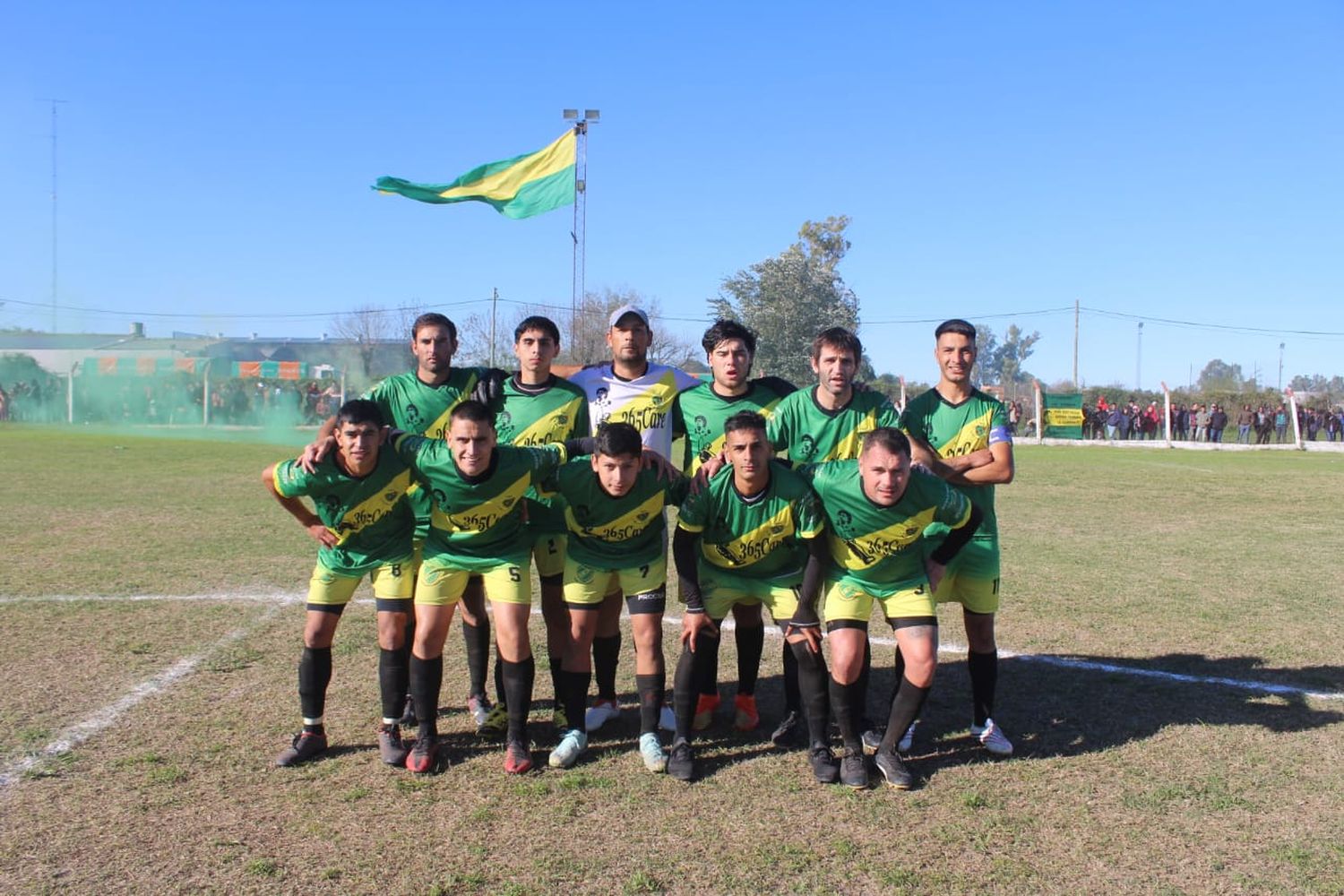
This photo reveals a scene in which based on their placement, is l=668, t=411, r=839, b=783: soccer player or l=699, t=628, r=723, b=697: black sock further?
l=699, t=628, r=723, b=697: black sock

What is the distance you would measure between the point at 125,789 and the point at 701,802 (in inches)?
96.7

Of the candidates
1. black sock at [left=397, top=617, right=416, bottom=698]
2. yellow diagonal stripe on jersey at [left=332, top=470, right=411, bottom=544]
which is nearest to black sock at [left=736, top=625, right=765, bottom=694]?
black sock at [left=397, top=617, right=416, bottom=698]

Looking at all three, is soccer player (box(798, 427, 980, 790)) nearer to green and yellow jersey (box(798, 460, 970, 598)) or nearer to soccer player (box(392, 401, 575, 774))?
green and yellow jersey (box(798, 460, 970, 598))

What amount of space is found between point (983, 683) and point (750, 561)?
137 cm

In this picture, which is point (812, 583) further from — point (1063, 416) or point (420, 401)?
point (1063, 416)

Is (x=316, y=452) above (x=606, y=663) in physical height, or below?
above

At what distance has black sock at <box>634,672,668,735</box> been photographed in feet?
15.5

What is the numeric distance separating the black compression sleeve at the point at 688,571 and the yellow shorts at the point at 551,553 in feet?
2.67

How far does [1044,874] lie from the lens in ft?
11.5

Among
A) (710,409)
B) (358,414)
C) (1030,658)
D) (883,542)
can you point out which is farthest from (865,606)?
(358,414)

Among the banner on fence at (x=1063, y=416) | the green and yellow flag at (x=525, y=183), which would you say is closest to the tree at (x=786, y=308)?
the banner on fence at (x=1063, y=416)

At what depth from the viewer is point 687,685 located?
4684 mm

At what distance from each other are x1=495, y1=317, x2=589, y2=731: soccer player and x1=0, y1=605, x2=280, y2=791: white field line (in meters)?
1.95

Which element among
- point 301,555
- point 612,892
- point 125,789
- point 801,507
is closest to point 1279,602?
point 801,507
